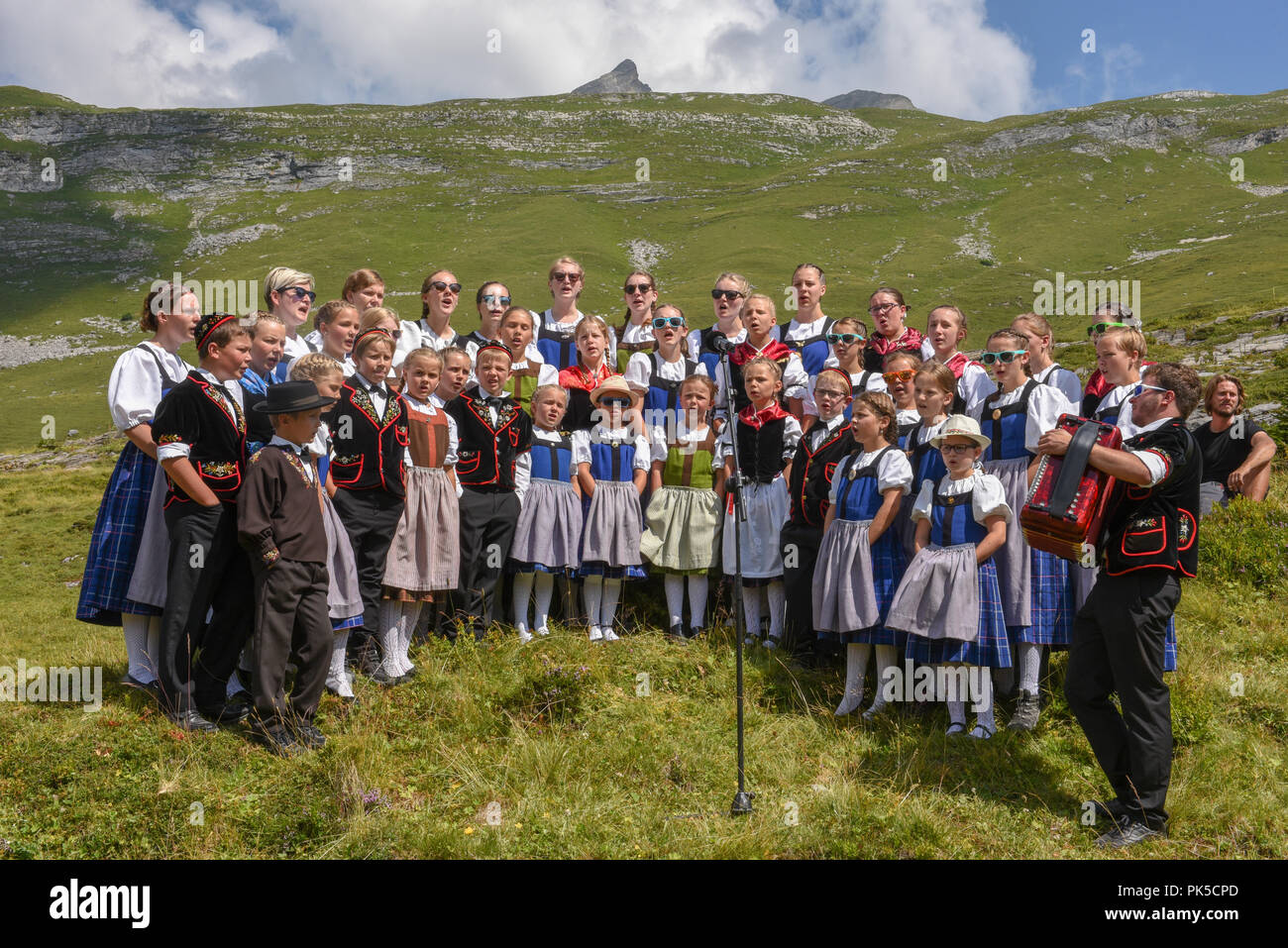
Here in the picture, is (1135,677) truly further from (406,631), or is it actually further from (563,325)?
(563,325)

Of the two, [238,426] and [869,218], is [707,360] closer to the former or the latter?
[238,426]

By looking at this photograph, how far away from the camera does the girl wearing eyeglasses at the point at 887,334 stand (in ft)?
31.2

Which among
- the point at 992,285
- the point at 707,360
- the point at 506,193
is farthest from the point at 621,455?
the point at 506,193

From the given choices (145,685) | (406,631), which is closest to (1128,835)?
(406,631)

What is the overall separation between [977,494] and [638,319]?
175 inches

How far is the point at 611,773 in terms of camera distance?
21.3 feet

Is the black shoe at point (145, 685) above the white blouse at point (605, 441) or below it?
below

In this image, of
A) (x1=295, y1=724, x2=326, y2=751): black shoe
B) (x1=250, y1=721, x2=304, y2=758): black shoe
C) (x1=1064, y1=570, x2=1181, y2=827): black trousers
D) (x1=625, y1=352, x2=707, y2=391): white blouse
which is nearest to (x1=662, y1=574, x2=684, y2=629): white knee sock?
(x1=625, y1=352, x2=707, y2=391): white blouse

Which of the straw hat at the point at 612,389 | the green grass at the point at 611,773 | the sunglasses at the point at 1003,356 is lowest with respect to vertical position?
the green grass at the point at 611,773

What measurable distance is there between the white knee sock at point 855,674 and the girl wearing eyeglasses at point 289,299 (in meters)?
5.40

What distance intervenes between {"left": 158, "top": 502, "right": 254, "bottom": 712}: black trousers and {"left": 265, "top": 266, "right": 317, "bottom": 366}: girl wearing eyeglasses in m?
2.12

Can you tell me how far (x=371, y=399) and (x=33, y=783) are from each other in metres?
3.48

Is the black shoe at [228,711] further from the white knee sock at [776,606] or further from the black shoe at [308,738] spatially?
the white knee sock at [776,606]

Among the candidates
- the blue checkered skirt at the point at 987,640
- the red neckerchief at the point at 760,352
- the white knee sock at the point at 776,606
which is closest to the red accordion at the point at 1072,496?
the blue checkered skirt at the point at 987,640
